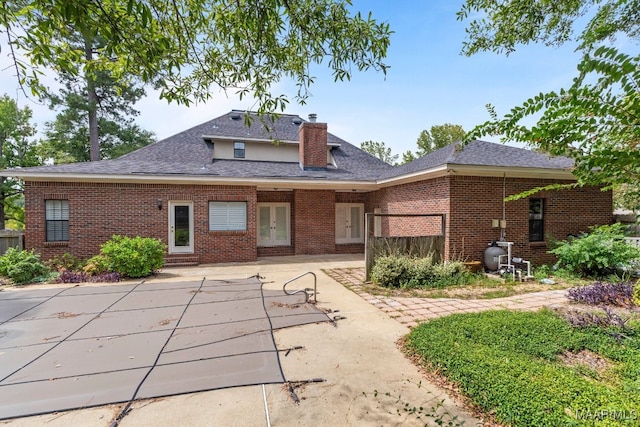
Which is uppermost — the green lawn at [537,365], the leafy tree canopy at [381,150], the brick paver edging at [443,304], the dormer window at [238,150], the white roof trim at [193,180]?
the leafy tree canopy at [381,150]

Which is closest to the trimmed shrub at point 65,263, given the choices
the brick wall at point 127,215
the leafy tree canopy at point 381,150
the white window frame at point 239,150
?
the brick wall at point 127,215

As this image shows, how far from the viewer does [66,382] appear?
313 centimetres

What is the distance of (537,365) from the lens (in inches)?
128

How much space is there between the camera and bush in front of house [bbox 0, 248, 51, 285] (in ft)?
25.4

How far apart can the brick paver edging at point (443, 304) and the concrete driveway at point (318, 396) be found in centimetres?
79

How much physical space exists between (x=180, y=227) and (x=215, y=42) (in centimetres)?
800

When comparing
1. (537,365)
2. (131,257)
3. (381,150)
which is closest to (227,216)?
(131,257)

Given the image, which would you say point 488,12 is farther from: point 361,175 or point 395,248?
point 361,175

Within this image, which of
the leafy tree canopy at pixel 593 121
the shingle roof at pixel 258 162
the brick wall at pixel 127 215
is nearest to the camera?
the leafy tree canopy at pixel 593 121

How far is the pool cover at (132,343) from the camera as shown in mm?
3016

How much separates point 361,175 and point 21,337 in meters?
11.0

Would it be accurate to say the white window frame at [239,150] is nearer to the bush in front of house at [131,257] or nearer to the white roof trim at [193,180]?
the white roof trim at [193,180]

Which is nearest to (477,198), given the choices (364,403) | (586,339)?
(586,339)

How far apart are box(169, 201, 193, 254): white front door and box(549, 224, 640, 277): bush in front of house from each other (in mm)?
11316
